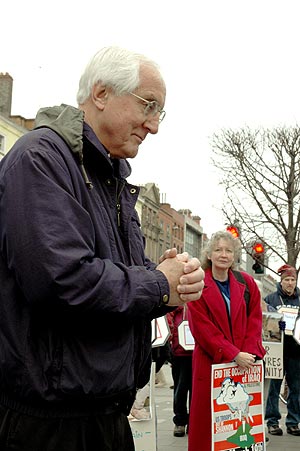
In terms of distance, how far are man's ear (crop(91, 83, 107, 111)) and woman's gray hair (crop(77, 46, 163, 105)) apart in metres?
0.01

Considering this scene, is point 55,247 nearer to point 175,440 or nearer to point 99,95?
point 99,95

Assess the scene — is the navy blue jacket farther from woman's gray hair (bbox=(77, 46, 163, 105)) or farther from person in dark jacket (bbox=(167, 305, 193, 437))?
person in dark jacket (bbox=(167, 305, 193, 437))

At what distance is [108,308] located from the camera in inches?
66.0

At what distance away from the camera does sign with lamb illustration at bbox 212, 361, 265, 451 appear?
418 centimetres

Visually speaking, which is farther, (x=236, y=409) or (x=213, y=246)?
(x=213, y=246)

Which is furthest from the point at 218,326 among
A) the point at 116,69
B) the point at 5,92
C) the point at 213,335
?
the point at 5,92

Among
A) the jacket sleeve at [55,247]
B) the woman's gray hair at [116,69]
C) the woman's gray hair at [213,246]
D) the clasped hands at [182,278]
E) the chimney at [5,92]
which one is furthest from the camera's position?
the chimney at [5,92]

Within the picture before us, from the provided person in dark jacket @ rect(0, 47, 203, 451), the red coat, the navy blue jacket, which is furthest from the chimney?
the navy blue jacket

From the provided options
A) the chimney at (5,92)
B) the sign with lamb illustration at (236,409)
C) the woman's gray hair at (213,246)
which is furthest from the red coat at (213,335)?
the chimney at (5,92)

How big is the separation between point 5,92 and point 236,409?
34.0m

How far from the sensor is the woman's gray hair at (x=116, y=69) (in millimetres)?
1991

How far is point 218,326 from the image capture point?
490 centimetres

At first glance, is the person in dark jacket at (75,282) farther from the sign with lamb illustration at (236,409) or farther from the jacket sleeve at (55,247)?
the sign with lamb illustration at (236,409)

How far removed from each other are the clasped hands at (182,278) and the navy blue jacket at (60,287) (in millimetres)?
43
